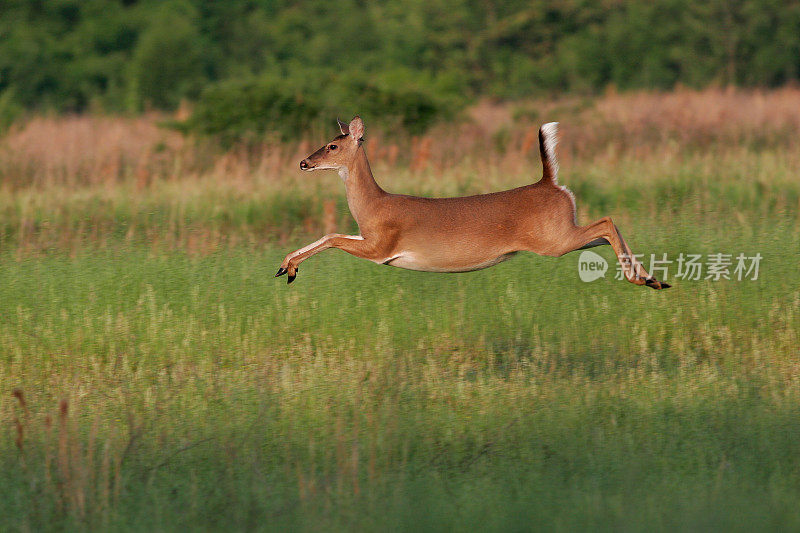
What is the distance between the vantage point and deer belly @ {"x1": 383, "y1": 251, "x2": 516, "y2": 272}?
690 cm

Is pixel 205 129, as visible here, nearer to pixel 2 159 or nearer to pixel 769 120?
pixel 2 159

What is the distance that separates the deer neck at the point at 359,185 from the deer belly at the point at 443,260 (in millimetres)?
352

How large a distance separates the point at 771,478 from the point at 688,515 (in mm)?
598

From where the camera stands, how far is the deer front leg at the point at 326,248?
6.73m

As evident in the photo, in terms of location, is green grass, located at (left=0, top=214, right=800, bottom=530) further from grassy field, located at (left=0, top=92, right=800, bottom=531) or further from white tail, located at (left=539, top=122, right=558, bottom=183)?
white tail, located at (left=539, top=122, right=558, bottom=183)

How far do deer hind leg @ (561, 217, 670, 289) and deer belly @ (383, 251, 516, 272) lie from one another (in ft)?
1.39

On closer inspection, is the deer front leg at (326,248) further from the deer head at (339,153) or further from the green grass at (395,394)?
the green grass at (395,394)

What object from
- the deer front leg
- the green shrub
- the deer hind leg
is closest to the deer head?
the deer front leg

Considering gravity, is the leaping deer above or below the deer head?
below

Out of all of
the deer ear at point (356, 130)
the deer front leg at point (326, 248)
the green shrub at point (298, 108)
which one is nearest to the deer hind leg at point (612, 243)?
the deer front leg at point (326, 248)

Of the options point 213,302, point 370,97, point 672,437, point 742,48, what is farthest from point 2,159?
point 742,48

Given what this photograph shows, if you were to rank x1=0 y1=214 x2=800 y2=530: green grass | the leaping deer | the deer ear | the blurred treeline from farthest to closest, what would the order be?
the blurred treeline, the deer ear, the leaping deer, x1=0 y1=214 x2=800 y2=530: green grass

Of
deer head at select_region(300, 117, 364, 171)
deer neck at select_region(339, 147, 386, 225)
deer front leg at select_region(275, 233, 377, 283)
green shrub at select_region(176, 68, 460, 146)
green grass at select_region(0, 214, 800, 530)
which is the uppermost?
green shrub at select_region(176, 68, 460, 146)

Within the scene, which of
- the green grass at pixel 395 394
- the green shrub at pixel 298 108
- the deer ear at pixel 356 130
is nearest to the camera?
the green grass at pixel 395 394
